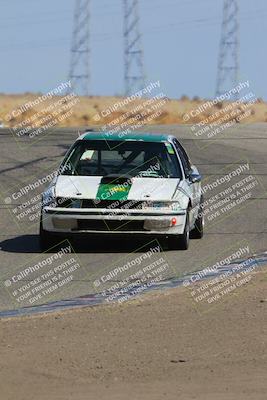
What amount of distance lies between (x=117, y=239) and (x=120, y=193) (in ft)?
2.26

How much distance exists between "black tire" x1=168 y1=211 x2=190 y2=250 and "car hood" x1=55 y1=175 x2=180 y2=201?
0.47 m

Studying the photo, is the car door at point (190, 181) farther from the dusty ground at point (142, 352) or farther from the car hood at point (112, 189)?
the dusty ground at point (142, 352)

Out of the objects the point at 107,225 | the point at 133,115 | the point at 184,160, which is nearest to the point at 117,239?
the point at 107,225

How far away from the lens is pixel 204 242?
15336 mm

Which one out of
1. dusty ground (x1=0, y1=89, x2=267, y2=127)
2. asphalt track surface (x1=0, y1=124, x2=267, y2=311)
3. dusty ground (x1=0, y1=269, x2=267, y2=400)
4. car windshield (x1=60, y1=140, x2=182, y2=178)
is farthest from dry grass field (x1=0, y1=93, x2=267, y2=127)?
dusty ground (x1=0, y1=269, x2=267, y2=400)

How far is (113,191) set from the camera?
14.1 m

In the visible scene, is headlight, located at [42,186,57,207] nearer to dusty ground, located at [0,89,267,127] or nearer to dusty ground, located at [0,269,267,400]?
dusty ground, located at [0,269,267,400]

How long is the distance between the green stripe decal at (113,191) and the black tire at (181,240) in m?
0.81

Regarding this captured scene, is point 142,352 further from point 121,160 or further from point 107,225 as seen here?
point 121,160

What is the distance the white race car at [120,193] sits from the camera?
14.0 m

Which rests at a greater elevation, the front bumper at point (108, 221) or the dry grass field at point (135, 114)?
the front bumper at point (108, 221)

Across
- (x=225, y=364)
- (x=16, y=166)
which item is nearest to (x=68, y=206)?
(x=225, y=364)

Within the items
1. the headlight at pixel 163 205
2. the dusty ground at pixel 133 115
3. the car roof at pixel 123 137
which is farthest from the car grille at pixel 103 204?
the dusty ground at pixel 133 115

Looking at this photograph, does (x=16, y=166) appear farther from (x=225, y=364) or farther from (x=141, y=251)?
(x=225, y=364)
